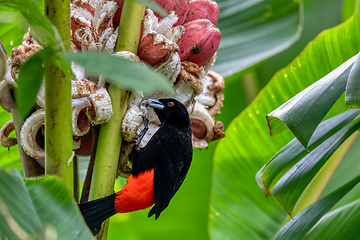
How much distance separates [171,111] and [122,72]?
123 cm

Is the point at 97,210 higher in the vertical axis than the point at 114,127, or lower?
lower

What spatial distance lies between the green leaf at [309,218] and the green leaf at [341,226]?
0.27 ft

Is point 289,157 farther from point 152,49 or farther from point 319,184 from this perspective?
point 319,184

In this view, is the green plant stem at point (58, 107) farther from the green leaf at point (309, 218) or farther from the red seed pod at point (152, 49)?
the green leaf at point (309, 218)

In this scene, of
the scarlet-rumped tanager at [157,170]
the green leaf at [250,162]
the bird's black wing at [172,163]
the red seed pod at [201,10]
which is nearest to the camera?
the scarlet-rumped tanager at [157,170]

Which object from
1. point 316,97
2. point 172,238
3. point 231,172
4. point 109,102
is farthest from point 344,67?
point 172,238

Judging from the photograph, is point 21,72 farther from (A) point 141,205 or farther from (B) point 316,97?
(A) point 141,205

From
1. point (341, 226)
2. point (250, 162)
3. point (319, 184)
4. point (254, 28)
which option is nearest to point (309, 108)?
point (341, 226)

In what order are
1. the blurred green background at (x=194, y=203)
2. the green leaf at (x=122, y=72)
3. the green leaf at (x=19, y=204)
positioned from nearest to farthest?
the green leaf at (x=122, y=72)
the green leaf at (x=19, y=204)
the blurred green background at (x=194, y=203)

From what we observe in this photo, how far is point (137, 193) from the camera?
5.31ft

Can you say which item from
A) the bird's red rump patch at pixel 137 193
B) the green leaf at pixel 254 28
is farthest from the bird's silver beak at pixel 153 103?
the green leaf at pixel 254 28

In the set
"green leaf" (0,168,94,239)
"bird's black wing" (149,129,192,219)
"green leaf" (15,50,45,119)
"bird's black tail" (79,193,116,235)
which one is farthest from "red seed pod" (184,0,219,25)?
"green leaf" (15,50,45,119)

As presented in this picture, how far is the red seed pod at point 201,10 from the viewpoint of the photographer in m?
1.55

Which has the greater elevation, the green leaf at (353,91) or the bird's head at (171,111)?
the green leaf at (353,91)
